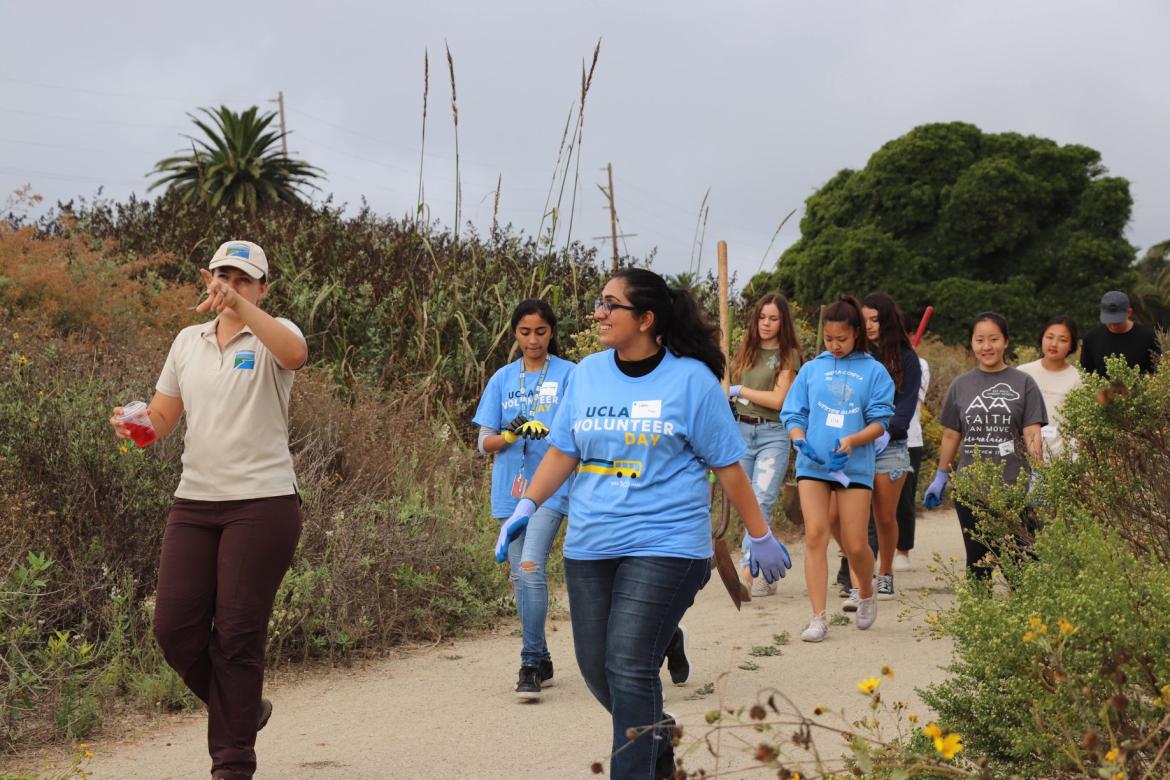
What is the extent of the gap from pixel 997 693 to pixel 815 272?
114ft

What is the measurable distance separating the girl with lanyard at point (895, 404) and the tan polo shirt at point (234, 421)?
471 cm

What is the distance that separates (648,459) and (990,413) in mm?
3798

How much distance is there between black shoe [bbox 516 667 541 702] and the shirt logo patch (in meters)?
2.56

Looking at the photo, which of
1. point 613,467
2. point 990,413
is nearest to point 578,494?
point 613,467

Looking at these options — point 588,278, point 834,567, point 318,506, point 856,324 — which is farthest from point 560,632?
point 588,278

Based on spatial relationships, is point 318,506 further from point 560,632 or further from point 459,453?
point 459,453

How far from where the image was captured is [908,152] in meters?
38.2

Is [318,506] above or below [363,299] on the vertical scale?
below

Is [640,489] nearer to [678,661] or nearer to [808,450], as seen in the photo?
[678,661]

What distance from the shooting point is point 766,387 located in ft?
28.2

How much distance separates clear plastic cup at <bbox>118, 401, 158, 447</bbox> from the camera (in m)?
4.61

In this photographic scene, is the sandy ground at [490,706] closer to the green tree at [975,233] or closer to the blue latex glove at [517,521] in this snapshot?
the blue latex glove at [517,521]

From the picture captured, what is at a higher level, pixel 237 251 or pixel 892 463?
pixel 237 251

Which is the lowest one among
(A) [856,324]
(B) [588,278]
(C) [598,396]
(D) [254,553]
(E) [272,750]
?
(E) [272,750]
